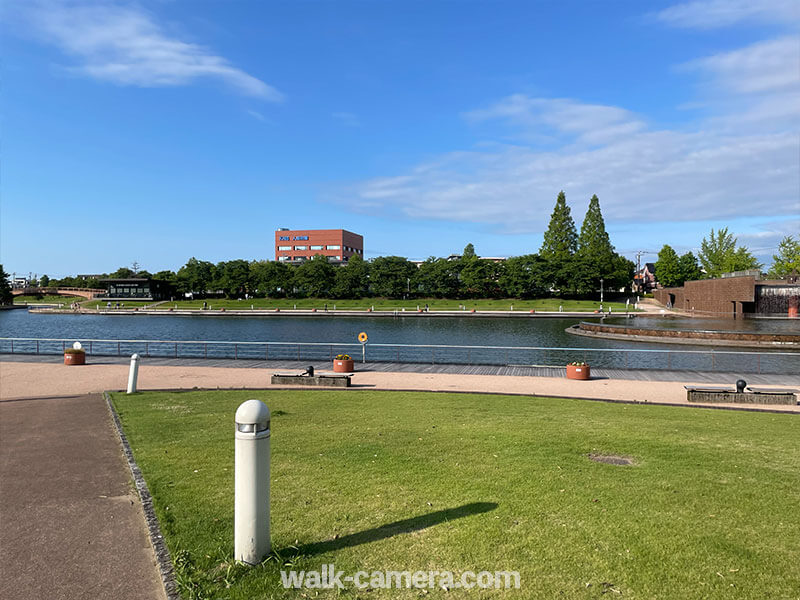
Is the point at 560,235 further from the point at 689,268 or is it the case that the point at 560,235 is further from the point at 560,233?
the point at 689,268

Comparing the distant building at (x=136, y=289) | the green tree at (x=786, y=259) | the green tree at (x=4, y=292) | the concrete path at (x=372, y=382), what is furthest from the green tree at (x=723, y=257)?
the green tree at (x=4, y=292)

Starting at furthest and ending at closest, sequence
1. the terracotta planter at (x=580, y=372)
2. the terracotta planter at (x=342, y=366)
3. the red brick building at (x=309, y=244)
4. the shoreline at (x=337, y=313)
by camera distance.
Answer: the red brick building at (x=309, y=244)
the shoreline at (x=337, y=313)
the terracotta planter at (x=342, y=366)
the terracotta planter at (x=580, y=372)

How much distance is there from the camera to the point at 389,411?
38.4 ft

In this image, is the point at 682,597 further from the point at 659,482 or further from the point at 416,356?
the point at 416,356

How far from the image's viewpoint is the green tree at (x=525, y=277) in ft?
333

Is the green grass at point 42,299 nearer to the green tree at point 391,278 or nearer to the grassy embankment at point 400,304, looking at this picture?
the grassy embankment at point 400,304

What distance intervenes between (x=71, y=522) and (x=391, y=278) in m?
106

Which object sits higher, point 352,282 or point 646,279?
point 646,279

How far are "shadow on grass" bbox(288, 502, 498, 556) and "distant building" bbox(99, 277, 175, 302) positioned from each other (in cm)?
13123

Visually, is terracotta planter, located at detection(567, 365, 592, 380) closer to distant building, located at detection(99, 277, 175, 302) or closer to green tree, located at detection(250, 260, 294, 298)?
green tree, located at detection(250, 260, 294, 298)

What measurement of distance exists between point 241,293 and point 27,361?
100 m

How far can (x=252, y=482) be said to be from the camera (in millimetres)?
4383
